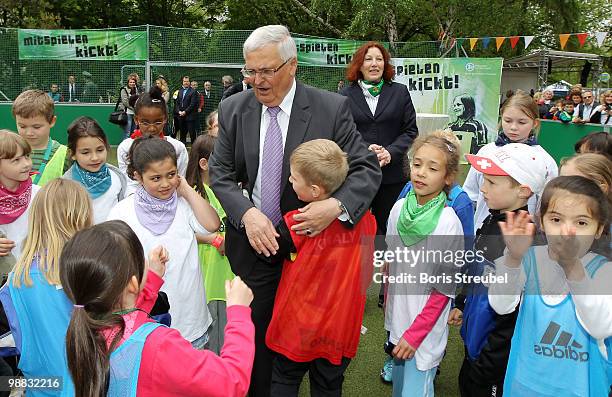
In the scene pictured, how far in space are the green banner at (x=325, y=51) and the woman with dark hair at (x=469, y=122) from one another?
2.07 meters

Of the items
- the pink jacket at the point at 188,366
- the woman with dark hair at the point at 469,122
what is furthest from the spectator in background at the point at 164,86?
the pink jacket at the point at 188,366

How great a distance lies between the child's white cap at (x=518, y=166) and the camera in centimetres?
236

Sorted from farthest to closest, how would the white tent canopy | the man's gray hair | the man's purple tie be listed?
the white tent canopy, the man's purple tie, the man's gray hair

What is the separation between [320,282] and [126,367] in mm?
968

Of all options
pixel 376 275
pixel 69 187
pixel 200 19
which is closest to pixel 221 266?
pixel 376 275

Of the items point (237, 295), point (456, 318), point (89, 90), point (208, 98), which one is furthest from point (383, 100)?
point (89, 90)

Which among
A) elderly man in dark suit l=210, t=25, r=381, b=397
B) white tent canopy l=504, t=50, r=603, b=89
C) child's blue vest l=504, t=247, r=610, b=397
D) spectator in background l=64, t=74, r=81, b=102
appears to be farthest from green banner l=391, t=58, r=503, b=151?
child's blue vest l=504, t=247, r=610, b=397

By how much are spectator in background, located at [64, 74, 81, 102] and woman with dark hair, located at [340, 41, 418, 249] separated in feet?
35.0

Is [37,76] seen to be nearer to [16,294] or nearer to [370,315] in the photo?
[370,315]

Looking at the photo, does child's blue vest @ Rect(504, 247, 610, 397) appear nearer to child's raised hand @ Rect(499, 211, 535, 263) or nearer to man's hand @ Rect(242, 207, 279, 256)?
child's raised hand @ Rect(499, 211, 535, 263)

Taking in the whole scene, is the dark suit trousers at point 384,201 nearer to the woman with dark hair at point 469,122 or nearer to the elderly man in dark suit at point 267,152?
the elderly man in dark suit at point 267,152

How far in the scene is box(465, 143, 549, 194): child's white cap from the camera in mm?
2357

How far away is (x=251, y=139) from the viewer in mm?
2467

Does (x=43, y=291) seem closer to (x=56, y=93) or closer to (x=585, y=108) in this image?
(x=585, y=108)
